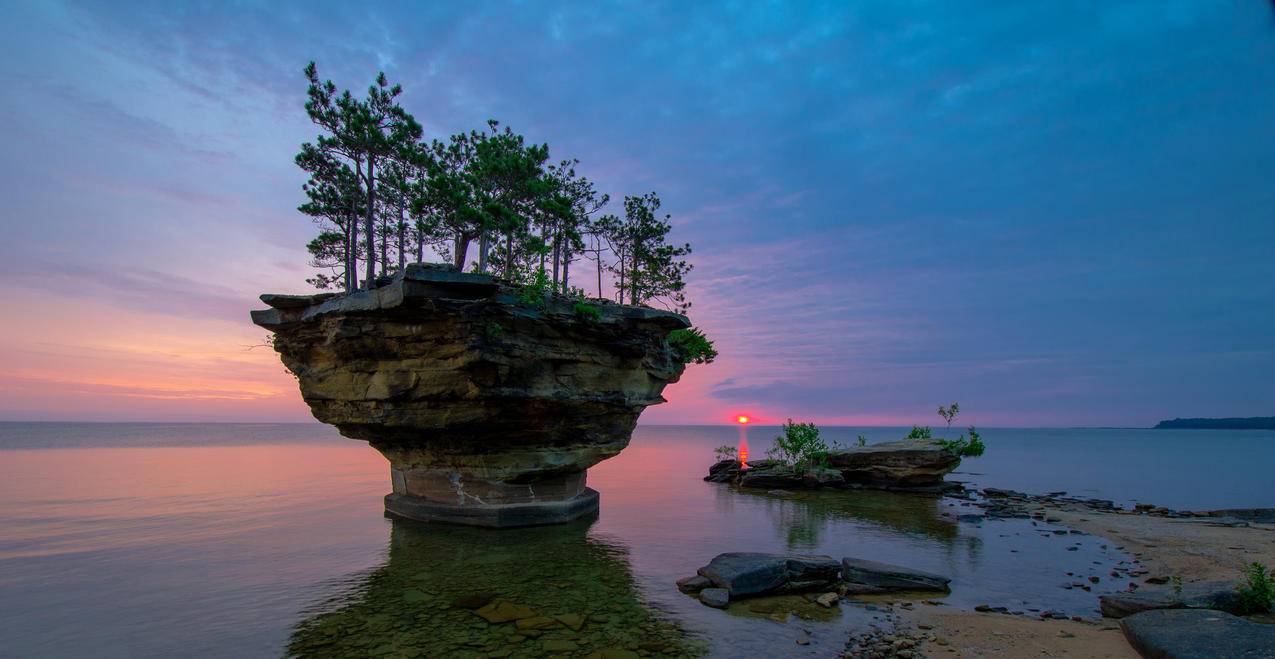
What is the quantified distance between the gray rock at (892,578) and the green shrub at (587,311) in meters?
11.1

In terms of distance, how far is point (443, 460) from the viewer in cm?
2147

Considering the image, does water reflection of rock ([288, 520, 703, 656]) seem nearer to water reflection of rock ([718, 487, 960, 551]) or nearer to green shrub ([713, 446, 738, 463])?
water reflection of rock ([718, 487, 960, 551])

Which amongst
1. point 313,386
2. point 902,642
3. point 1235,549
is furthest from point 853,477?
point 313,386

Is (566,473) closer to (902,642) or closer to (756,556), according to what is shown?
(756,556)

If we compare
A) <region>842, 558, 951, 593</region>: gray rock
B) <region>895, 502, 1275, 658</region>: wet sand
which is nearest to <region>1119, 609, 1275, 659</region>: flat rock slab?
<region>895, 502, 1275, 658</region>: wet sand

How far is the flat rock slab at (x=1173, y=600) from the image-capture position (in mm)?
11273

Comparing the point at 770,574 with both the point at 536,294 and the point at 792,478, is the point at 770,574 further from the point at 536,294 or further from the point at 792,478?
the point at 792,478

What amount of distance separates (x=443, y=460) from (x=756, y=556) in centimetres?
1308

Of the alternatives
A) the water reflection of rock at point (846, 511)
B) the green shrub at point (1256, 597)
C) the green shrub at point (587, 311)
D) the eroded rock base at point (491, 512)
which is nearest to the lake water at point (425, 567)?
the water reflection of rock at point (846, 511)

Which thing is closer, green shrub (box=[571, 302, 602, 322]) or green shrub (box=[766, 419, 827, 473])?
green shrub (box=[571, 302, 602, 322])

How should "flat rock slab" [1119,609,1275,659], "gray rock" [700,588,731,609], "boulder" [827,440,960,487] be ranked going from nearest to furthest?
"flat rock slab" [1119,609,1275,659], "gray rock" [700,588,731,609], "boulder" [827,440,960,487]

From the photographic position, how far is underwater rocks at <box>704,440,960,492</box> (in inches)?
1357

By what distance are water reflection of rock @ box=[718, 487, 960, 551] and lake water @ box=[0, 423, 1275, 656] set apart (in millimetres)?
175

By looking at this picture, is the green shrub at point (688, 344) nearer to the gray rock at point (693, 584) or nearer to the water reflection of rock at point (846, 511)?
the water reflection of rock at point (846, 511)
